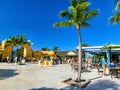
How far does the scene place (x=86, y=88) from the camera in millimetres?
11914

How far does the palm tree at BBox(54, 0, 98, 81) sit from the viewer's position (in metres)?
13.7

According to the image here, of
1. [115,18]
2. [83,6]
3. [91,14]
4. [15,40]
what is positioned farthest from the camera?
[15,40]

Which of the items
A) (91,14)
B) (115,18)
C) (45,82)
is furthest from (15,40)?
(115,18)

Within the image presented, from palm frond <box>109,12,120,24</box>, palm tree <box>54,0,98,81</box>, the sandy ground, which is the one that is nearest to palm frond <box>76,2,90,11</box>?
palm tree <box>54,0,98,81</box>

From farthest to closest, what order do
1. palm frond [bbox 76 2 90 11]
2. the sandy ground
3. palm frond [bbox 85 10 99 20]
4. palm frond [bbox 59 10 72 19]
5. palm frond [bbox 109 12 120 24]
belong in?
palm frond [bbox 109 12 120 24]
palm frond [bbox 59 10 72 19]
palm frond [bbox 85 10 99 20]
palm frond [bbox 76 2 90 11]
the sandy ground

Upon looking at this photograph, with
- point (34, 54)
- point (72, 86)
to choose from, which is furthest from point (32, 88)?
point (34, 54)

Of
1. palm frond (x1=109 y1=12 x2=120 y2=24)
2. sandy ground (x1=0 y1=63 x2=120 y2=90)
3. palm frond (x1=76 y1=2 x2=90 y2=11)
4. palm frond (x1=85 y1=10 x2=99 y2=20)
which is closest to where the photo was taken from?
sandy ground (x1=0 y1=63 x2=120 y2=90)

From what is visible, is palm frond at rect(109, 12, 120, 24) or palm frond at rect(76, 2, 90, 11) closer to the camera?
palm frond at rect(76, 2, 90, 11)

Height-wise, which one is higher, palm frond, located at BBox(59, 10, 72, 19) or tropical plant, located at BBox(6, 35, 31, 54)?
tropical plant, located at BBox(6, 35, 31, 54)

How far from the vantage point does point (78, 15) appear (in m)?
13.8

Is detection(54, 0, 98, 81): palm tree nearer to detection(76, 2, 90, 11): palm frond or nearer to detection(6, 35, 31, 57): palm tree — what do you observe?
detection(76, 2, 90, 11): palm frond

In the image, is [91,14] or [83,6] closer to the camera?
[83,6]

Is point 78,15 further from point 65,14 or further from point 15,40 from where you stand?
point 15,40

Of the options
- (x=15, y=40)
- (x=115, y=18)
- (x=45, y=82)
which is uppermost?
(x=15, y=40)
